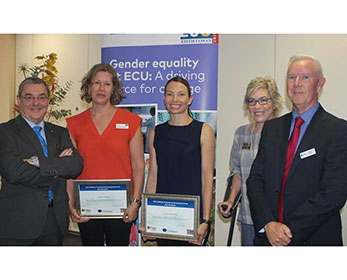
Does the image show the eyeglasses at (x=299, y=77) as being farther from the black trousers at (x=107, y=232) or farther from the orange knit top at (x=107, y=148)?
the black trousers at (x=107, y=232)

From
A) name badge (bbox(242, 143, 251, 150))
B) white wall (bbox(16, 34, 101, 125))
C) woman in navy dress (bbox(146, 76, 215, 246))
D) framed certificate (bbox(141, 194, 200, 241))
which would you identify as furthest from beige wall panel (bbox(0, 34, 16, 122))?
name badge (bbox(242, 143, 251, 150))

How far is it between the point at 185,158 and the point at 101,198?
0.72m

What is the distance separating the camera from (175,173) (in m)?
2.95

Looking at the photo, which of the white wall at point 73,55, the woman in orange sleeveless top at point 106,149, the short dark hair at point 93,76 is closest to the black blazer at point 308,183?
the woman in orange sleeveless top at point 106,149

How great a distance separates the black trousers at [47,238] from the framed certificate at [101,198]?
25cm

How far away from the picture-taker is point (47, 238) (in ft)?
9.32

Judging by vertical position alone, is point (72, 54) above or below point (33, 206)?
above

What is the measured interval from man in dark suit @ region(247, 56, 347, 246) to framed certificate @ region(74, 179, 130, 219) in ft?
3.30

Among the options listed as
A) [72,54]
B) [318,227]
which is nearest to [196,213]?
[318,227]

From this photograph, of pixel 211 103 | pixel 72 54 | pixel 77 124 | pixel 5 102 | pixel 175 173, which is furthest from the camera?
pixel 5 102

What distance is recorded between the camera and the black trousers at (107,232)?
121 inches

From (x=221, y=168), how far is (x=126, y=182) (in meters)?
1.86

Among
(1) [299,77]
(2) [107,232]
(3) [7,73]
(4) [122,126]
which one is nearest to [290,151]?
(1) [299,77]

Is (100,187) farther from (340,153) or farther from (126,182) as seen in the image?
(340,153)
